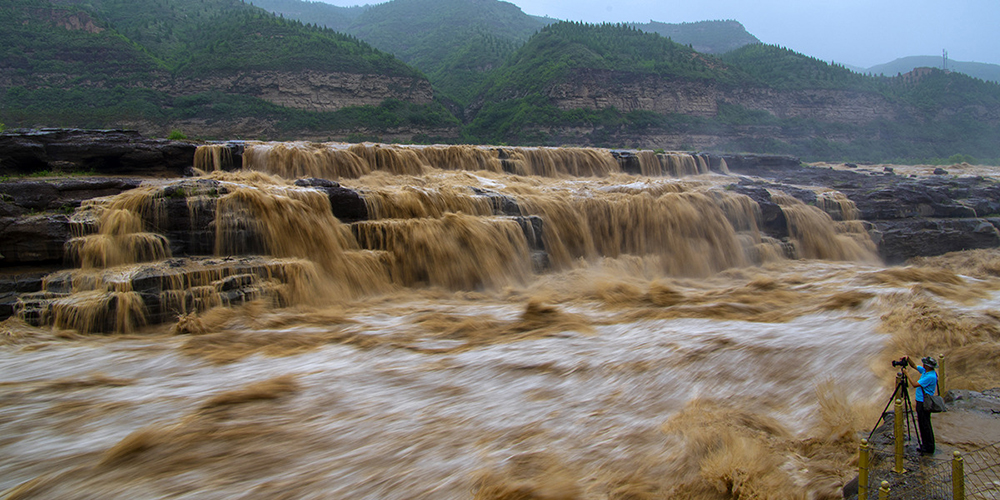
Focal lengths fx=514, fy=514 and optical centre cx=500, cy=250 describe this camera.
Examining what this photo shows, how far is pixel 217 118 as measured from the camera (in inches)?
1705

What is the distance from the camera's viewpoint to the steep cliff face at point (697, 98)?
56.4m

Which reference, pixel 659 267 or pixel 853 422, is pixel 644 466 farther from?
pixel 659 267

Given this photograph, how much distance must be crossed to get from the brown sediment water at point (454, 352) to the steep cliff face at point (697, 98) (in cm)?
4554

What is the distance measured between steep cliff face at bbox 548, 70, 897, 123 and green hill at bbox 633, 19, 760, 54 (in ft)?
276

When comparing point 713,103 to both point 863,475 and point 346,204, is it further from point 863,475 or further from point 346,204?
point 863,475

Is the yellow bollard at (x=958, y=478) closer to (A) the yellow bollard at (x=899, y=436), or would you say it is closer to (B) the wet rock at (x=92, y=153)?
(A) the yellow bollard at (x=899, y=436)

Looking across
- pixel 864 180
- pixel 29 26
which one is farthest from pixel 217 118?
pixel 864 180

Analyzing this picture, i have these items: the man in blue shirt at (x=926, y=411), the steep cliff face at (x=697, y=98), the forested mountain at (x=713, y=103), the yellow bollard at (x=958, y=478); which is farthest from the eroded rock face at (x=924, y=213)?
the steep cliff face at (x=697, y=98)

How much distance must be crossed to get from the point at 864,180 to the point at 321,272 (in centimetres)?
2231

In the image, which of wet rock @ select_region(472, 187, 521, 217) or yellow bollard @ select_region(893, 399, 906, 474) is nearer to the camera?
yellow bollard @ select_region(893, 399, 906, 474)

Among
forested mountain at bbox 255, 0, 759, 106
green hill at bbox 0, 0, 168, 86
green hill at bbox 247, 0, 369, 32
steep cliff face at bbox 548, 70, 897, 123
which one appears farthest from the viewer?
green hill at bbox 247, 0, 369, 32

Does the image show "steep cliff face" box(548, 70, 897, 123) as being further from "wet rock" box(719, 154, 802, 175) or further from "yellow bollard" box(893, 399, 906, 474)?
"yellow bollard" box(893, 399, 906, 474)

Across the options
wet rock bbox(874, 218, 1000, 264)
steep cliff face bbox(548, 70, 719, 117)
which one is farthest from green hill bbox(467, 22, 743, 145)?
wet rock bbox(874, 218, 1000, 264)

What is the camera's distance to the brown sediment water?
417 centimetres
